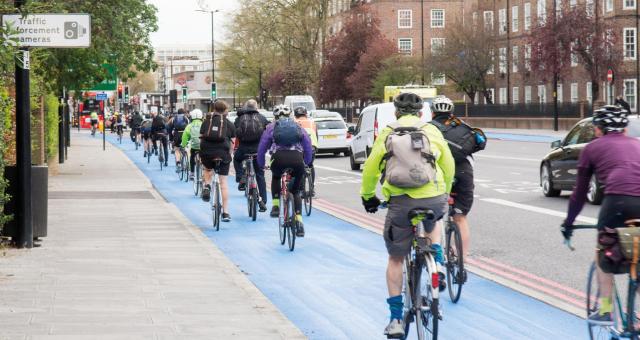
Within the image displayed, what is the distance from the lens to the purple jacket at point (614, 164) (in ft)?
22.0

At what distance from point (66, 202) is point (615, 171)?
→ 1548 cm

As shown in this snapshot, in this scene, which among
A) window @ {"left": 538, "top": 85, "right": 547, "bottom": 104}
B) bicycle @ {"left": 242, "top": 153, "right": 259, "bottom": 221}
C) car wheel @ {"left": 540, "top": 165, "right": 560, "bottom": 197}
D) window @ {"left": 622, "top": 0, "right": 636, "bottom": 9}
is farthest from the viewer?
window @ {"left": 538, "top": 85, "right": 547, "bottom": 104}

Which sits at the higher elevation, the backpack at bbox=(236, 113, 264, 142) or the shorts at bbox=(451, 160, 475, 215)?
the backpack at bbox=(236, 113, 264, 142)

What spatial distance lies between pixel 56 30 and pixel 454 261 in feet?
18.6

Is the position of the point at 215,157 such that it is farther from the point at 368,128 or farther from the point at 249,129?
the point at 368,128

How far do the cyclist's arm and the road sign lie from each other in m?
6.34

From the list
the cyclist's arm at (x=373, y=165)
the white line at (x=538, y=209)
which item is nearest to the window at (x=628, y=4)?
the white line at (x=538, y=209)

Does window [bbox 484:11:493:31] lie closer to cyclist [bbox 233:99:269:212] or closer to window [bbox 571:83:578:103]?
window [bbox 571:83:578:103]

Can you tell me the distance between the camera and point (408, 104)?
750 cm

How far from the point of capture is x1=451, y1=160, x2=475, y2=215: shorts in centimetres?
1027

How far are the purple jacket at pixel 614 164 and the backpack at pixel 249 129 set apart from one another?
11.0 metres

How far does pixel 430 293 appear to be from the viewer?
713cm

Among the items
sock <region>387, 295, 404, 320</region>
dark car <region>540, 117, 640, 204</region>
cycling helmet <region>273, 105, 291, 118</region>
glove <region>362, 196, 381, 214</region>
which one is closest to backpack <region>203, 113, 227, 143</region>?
cycling helmet <region>273, 105, 291, 118</region>

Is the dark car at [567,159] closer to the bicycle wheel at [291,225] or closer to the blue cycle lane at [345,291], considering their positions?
the blue cycle lane at [345,291]
